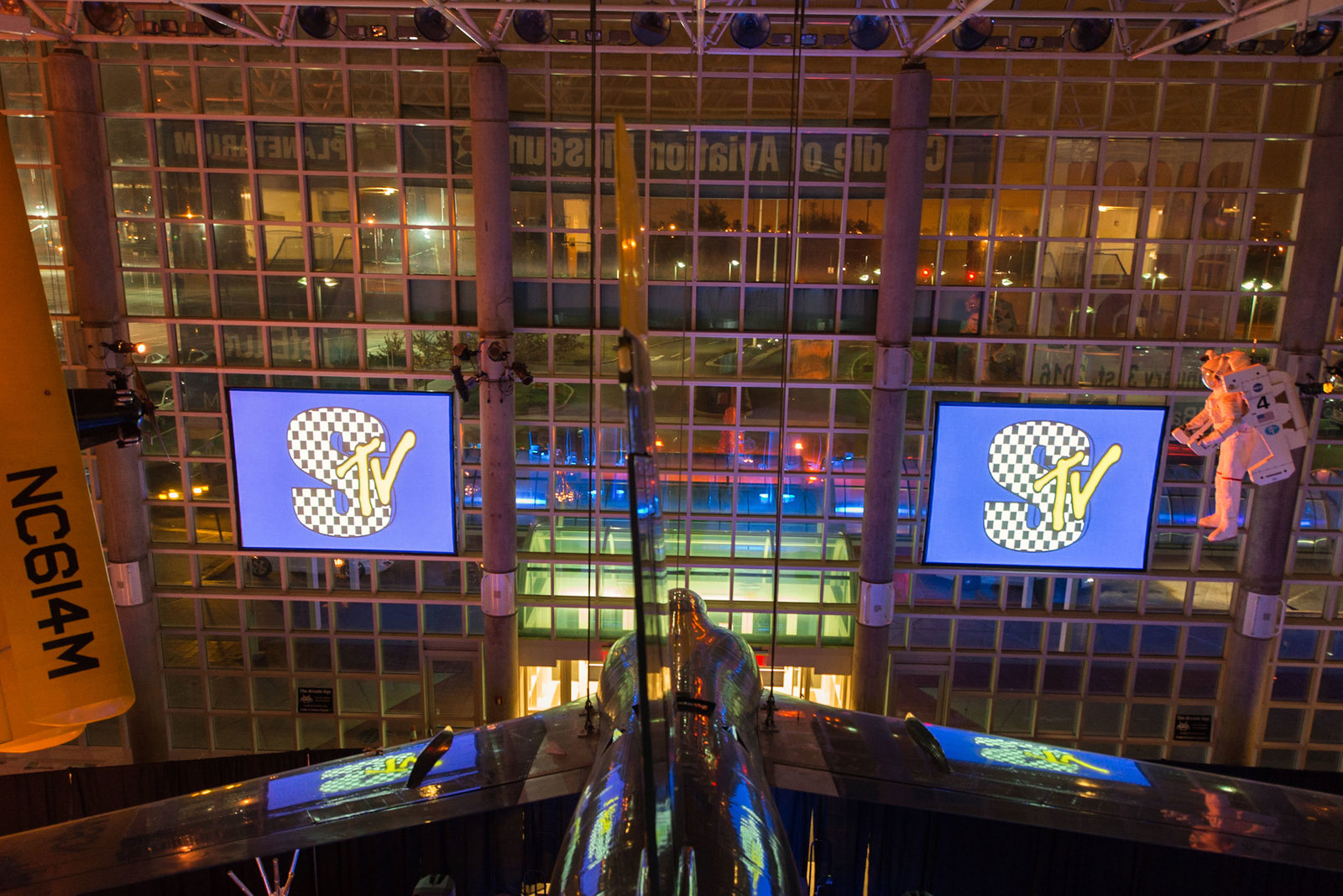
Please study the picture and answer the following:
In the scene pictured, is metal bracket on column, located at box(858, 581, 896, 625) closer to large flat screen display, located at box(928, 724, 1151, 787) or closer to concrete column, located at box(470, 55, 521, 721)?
large flat screen display, located at box(928, 724, 1151, 787)

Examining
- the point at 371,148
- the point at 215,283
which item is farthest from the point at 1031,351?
the point at 215,283

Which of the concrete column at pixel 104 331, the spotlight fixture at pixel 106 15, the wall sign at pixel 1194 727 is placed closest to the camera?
the spotlight fixture at pixel 106 15

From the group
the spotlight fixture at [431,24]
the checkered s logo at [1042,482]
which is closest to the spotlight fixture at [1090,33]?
the checkered s logo at [1042,482]

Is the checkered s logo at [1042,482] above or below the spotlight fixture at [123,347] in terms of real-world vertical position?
below

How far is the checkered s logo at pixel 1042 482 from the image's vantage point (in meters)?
9.84

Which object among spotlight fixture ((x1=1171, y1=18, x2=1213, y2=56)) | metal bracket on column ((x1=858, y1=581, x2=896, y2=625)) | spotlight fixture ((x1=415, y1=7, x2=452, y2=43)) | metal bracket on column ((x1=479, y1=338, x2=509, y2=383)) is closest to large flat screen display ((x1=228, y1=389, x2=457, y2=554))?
metal bracket on column ((x1=479, y1=338, x2=509, y2=383))

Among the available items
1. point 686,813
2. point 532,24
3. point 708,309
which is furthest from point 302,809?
point 532,24

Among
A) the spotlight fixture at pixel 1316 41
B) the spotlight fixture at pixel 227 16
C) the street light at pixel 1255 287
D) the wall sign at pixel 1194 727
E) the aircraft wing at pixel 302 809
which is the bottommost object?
the wall sign at pixel 1194 727

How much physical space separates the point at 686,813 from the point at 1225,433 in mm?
7781

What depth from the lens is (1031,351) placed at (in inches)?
404

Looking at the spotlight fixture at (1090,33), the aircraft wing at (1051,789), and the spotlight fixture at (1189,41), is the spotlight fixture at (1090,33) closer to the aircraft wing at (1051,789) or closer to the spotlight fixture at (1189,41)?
the spotlight fixture at (1189,41)

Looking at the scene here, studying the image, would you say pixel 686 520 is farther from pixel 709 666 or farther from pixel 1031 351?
pixel 709 666

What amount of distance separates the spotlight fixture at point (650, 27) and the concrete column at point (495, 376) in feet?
4.93

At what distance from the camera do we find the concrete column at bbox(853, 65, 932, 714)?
923cm
